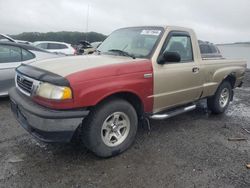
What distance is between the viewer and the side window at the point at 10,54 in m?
6.26

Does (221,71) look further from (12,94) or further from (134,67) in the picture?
(12,94)

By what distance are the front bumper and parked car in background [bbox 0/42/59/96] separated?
3091mm

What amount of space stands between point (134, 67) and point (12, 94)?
181cm

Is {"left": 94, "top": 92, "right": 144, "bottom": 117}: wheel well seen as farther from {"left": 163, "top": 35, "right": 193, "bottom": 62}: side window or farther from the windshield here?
{"left": 163, "top": 35, "right": 193, "bottom": 62}: side window

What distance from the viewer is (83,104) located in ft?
10.8

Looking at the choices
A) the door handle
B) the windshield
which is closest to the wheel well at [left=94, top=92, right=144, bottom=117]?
the windshield

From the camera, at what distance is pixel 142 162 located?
12.2ft

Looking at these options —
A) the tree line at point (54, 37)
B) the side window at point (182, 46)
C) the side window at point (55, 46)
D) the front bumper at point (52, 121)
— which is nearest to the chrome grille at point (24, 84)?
the front bumper at point (52, 121)

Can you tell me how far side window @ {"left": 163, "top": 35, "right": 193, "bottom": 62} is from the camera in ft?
15.1

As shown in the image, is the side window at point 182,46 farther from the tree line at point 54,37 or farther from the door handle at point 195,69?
the tree line at point 54,37

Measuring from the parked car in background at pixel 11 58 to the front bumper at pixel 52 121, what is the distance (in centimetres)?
309

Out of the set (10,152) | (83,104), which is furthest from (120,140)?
(10,152)

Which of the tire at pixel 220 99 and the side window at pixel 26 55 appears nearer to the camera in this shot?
the tire at pixel 220 99

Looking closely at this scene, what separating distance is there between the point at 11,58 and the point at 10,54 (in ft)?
0.35
